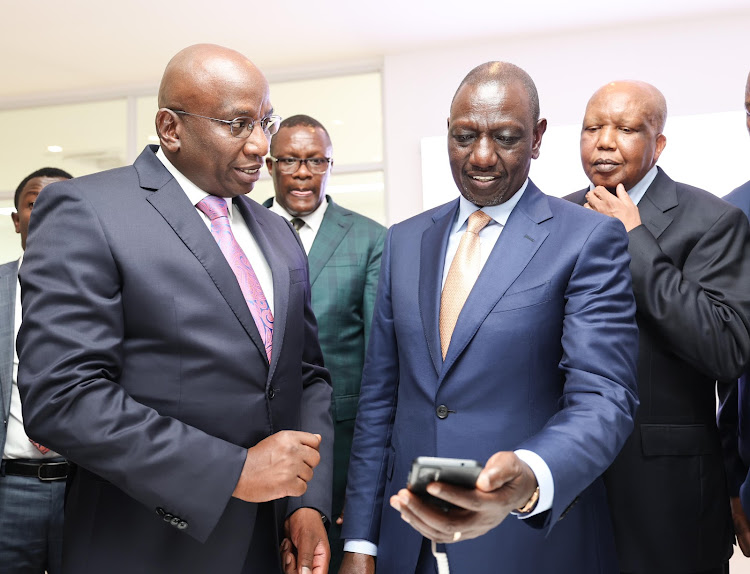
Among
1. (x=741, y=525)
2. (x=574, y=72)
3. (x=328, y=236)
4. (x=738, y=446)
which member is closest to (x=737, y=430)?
(x=738, y=446)

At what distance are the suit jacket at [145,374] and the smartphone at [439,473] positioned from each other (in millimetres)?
481

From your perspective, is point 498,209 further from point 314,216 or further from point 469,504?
point 314,216

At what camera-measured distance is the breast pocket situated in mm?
1644

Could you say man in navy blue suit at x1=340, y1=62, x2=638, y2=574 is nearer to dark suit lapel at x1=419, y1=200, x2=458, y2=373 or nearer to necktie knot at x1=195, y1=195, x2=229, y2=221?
dark suit lapel at x1=419, y1=200, x2=458, y2=373

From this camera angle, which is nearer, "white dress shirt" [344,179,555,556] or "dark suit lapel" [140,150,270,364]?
"dark suit lapel" [140,150,270,364]

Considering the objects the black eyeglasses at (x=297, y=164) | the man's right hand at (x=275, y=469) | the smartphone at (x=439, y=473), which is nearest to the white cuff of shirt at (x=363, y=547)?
the man's right hand at (x=275, y=469)

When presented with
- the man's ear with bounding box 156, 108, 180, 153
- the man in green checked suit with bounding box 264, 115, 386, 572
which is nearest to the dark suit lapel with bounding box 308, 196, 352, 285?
the man in green checked suit with bounding box 264, 115, 386, 572

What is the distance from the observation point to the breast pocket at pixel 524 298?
1644mm

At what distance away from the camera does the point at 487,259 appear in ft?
5.65

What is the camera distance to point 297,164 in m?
3.34

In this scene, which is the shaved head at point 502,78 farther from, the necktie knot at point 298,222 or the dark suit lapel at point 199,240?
the necktie knot at point 298,222

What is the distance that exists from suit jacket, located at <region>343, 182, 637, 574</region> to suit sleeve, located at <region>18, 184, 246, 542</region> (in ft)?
1.37

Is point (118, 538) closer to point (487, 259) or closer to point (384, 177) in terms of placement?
point (487, 259)

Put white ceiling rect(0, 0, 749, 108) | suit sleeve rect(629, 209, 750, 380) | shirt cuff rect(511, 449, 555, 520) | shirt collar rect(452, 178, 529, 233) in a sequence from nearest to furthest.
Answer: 1. shirt cuff rect(511, 449, 555, 520)
2. shirt collar rect(452, 178, 529, 233)
3. suit sleeve rect(629, 209, 750, 380)
4. white ceiling rect(0, 0, 749, 108)
